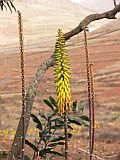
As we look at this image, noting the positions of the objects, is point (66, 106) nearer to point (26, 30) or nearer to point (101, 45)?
point (101, 45)

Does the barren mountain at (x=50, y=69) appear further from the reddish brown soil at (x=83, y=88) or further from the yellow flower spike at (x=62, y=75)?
the yellow flower spike at (x=62, y=75)

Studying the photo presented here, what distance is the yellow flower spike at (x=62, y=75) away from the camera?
431 centimetres

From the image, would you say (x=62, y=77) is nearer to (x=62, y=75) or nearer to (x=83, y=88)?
(x=62, y=75)

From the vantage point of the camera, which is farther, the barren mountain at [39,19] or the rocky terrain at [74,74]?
the barren mountain at [39,19]

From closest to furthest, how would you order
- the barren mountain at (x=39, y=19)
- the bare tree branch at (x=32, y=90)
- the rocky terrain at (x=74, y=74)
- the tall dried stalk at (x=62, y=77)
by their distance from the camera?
the tall dried stalk at (x=62, y=77) → the bare tree branch at (x=32, y=90) → the rocky terrain at (x=74, y=74) → the barren mountain at (x=39, y=19)

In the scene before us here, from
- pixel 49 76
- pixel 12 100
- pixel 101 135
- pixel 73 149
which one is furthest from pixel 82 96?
pixel 73 149

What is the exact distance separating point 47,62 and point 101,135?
9.17 meters

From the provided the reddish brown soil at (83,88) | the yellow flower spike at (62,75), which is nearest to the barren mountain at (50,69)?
the reddish brown soil at (83,88)

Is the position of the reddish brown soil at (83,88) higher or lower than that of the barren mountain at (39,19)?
lower

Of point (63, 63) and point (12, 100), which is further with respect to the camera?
point (12, 100)

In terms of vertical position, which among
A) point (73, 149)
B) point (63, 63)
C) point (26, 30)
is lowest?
point (73, 149)

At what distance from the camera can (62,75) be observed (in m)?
4.48

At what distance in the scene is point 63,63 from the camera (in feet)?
14.3

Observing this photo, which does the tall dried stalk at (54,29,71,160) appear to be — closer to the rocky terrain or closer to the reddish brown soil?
the reddish brown soil
